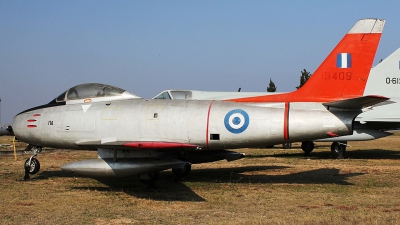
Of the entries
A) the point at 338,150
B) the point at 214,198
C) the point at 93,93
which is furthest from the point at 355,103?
the point at 338,150

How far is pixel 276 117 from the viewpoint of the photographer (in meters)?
9.84

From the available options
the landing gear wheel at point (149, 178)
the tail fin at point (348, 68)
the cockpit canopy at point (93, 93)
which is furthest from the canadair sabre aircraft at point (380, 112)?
the cockpit canopy at point (93, 93)

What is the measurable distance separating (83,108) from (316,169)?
26.9ft

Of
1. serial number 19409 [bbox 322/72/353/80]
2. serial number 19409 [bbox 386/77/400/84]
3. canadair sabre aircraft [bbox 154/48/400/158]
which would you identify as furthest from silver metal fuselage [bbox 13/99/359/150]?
serial number 19409 [bbox 386/77/400/84]

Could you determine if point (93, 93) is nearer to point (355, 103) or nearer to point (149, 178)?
point (149, 178)

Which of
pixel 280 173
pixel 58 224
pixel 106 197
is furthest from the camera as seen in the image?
pixel 280 173

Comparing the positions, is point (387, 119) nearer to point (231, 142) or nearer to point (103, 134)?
point (231, 142)

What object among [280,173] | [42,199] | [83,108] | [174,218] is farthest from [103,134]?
[280,173]

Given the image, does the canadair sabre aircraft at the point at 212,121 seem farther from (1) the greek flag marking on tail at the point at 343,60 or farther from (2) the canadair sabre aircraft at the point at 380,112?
(2) the canadair sabre aircraft at the point at 380,112

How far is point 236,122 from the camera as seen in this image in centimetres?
1000

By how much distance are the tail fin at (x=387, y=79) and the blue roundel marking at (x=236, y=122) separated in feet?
36.0

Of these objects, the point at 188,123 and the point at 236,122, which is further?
the point at 188,123

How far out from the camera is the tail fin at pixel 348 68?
33.7ft

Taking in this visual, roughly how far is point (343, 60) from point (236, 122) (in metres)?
3.13
